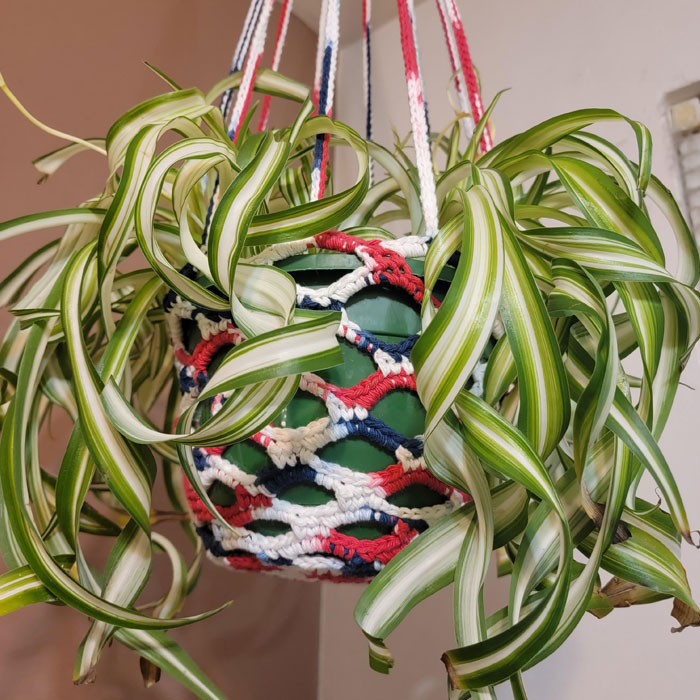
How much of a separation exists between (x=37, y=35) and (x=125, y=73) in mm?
143

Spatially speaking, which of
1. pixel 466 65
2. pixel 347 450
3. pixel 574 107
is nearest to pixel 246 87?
pixel 466 65

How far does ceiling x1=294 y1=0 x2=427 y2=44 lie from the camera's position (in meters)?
1.34

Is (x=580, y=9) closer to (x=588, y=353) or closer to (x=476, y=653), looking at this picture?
(x=588, y=353)

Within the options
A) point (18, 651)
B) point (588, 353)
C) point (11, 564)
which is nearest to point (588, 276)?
point (588, 353)

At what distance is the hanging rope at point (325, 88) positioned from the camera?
1.76 feet

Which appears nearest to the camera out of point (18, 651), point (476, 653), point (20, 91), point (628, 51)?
point (476, 653)

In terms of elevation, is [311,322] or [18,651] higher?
[311,322]

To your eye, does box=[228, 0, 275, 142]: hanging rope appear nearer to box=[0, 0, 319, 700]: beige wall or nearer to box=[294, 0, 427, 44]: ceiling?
box=[0, 0, 319, 700]: beige wall

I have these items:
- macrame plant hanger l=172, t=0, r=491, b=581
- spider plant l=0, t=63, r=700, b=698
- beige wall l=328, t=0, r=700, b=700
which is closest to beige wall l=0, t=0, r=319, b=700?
beige wall l=328, t=0, r=700, b=700

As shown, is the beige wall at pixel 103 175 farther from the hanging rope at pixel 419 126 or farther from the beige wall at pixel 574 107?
the hanging rope at pixel 419 126

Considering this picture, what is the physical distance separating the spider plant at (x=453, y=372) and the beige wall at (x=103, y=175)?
31 cm

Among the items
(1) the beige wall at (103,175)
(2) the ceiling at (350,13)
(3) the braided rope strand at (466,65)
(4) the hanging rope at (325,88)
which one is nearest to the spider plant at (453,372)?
(4) the hanging rope at (325,88)

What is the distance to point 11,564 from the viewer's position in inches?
19.9

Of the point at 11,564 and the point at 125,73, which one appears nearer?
the point at 11,564
